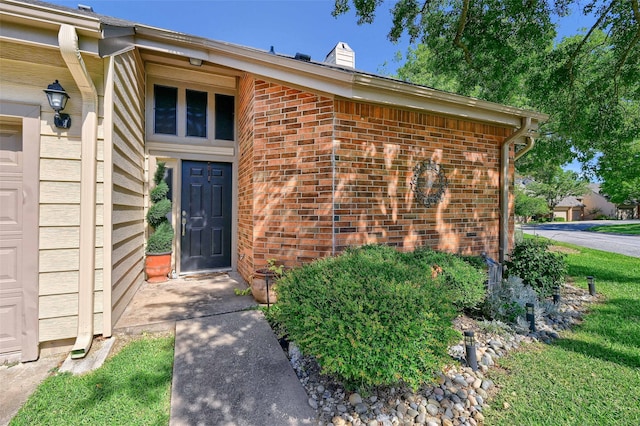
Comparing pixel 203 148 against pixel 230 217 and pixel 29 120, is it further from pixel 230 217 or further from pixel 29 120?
pixel 29 120

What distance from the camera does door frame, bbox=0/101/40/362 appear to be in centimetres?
236

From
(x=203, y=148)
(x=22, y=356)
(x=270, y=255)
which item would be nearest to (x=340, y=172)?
(x=270, y=255)

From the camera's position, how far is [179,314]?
3164 mm

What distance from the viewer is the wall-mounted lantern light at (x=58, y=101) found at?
2.34 metres

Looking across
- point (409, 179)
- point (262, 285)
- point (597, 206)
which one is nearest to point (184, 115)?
point (262, 285)

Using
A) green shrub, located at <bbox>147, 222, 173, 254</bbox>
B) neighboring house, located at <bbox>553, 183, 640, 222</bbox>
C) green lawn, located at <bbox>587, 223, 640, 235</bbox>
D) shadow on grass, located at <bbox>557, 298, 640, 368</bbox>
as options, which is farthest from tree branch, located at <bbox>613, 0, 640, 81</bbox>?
neighboring house, located at <bbox>553, 183, 640, 222</bbox>

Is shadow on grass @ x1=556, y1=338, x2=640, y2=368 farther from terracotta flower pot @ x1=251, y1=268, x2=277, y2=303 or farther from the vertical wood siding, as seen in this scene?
the vertical wood siding

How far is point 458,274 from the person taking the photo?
3.04 meters

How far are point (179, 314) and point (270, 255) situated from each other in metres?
1.27

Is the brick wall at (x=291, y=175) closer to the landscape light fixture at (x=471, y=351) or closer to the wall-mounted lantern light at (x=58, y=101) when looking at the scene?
the landscape light fixture at (x=471, y=351)

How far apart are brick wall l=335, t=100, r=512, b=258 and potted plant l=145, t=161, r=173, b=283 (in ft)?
9.42

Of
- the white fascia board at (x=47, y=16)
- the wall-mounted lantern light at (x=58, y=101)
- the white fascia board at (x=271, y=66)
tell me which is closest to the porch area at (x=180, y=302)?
A: the wall-mounted lantern light at (x=58, y=101)

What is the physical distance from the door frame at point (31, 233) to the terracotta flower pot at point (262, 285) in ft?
6.61

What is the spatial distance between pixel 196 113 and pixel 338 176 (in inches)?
120
